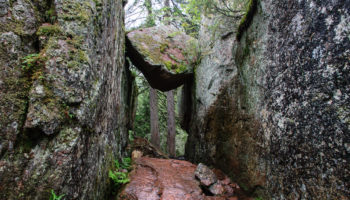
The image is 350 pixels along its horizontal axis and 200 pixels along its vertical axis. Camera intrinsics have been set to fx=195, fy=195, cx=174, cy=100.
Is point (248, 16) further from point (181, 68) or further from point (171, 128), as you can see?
point (171, 128)

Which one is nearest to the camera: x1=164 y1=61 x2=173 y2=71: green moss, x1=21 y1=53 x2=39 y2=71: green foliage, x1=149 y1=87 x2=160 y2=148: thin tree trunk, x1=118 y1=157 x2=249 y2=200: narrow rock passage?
x1=21 y1=53 x2=39 y2=71: green foliage

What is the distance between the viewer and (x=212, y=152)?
598 cm

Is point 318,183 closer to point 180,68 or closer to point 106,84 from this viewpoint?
point 106,84

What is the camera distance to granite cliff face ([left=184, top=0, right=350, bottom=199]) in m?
2.27

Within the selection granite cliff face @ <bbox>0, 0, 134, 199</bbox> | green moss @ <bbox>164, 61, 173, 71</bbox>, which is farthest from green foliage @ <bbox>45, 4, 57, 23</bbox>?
green moss @ <bbox>164, 61, 173, 71</bbox>

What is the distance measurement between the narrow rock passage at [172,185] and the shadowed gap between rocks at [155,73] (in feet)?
10.7

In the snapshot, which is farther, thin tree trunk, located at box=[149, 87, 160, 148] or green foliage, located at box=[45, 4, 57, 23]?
thin tree trunk, located at box=[149, 87, 160, 148]

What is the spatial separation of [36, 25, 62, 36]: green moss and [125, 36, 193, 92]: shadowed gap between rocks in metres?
3.95

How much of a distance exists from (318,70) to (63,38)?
3.61m

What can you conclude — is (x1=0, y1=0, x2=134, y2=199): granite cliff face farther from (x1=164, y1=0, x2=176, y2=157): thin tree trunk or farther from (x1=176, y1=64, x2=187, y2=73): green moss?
(x1=164, y1=0, x2=176, y2=157): thin tree trunk

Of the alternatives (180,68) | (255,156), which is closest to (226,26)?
(180,68)

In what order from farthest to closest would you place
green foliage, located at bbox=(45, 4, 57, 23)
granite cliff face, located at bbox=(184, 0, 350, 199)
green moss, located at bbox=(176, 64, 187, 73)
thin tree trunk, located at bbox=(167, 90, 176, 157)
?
1. thin tree trunk, located at bbox=(167, 90, 176, 157)
2. green moss, located at bbox=(176, 64, 187, 73)
3. green foliage, located at bbox=(45, 4, 57, 23)
4. granite cliff face, located at bbox=(184, 0, 350, 199)

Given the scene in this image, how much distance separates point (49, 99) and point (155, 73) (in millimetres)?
4842

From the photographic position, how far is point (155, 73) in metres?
7.25
